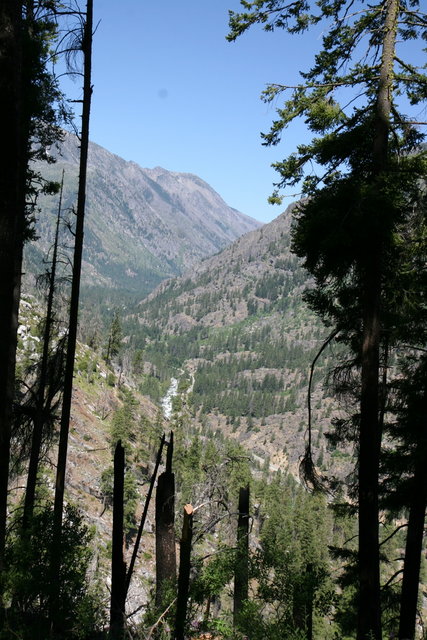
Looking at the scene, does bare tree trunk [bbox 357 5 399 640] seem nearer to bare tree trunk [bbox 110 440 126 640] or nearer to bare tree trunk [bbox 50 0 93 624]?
bare tree trunk [bbox 110 440 126 640]

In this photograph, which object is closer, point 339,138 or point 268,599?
point 339,138

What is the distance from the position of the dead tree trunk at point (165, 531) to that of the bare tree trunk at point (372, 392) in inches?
128

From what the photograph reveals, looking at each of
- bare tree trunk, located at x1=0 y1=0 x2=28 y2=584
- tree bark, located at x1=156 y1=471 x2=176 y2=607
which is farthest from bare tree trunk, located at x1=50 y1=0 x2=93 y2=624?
bare tree trunk, located at x1=0 y1=0 x2=28 y2=584

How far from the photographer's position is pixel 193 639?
7.88 meters

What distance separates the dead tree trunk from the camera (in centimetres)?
809

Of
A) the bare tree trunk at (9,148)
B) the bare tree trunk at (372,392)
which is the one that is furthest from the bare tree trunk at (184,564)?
the bare tree trunk at (9,148)

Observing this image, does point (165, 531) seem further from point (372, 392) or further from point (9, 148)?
point (9, 148)

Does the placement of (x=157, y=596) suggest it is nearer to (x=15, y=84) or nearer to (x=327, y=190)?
(x=327, y=190)

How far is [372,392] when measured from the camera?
293 inches

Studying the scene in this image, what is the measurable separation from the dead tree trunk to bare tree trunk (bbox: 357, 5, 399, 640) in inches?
128

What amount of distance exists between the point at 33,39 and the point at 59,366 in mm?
7270

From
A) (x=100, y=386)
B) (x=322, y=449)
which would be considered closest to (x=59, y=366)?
(x=100, y=386)

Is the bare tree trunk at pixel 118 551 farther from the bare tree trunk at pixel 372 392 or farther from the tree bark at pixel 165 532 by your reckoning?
the bare tree trunk at pixel 372 392

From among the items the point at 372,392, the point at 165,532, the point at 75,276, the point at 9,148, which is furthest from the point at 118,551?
the point at 9,148
